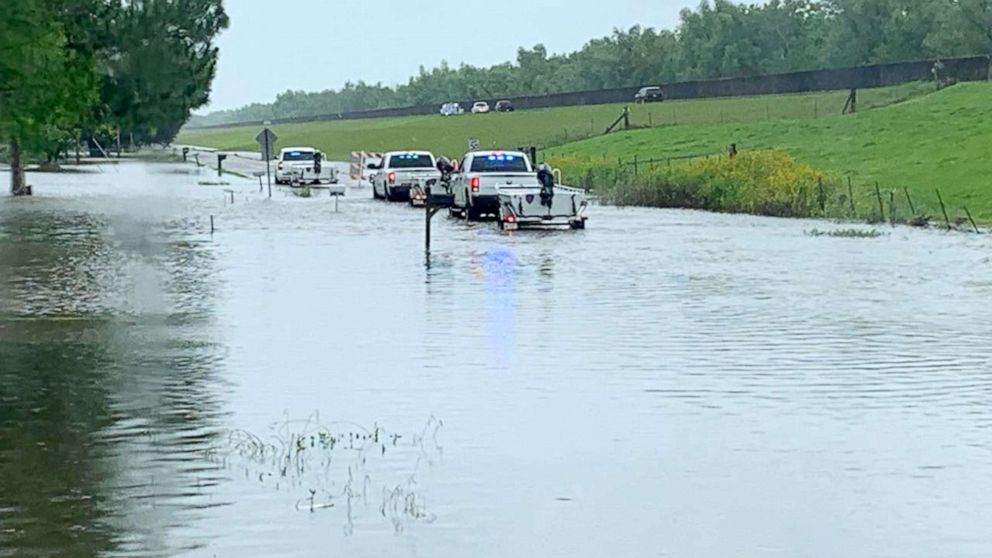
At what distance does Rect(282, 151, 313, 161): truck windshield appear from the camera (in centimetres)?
7412

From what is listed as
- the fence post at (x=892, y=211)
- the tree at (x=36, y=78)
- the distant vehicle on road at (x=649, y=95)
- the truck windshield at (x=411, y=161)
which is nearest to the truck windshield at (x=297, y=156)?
the tree at (x=36, y=78)

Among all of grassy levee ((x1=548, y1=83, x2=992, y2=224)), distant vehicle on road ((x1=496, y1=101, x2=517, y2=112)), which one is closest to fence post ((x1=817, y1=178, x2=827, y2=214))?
grassy levee ((x1=548, y1=83, x2=992, y2=224))

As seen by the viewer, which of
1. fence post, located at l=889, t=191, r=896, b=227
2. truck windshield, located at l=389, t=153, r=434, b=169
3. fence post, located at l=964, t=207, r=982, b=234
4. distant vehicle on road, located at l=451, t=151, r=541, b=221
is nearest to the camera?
fence post, located at l=964, t=207, r=982, b=234

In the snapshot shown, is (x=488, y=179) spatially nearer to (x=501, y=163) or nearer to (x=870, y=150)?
(x=501, y=163)

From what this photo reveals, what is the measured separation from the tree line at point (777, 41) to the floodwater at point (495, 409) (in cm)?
9205

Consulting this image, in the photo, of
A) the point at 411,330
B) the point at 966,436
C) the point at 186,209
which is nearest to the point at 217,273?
the point at 411,330

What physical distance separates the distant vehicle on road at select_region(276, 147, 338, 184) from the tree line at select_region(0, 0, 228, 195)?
5.64m

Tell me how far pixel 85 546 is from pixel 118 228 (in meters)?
32.0

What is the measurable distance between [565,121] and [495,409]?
90242 mm

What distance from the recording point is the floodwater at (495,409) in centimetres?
946

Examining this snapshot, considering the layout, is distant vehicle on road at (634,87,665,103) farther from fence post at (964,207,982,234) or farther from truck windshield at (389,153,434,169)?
fence post at (964,207,982,234)

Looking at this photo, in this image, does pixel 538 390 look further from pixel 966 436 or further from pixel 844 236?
pixel 844 236

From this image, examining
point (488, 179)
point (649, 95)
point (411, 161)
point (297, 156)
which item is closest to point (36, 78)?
point (488, 179)

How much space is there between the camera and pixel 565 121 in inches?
4055
